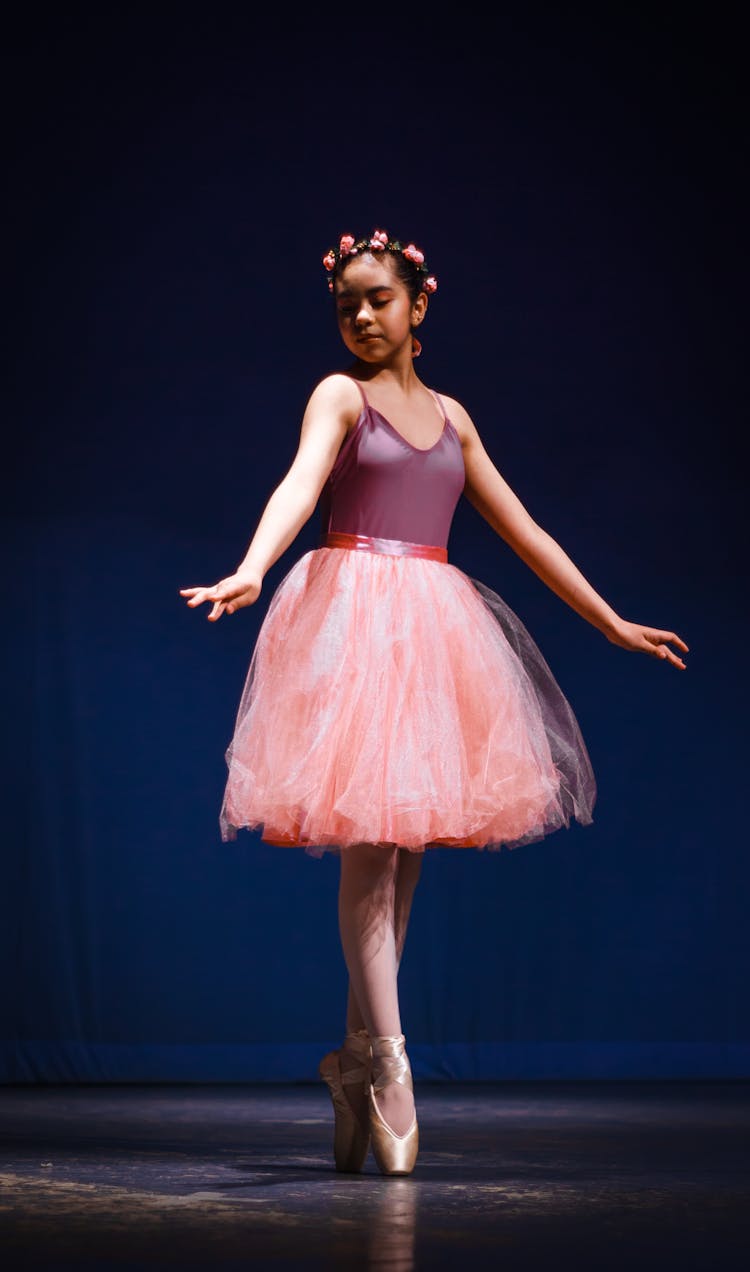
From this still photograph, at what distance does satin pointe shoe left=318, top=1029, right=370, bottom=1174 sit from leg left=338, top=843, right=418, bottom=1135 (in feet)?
0.20

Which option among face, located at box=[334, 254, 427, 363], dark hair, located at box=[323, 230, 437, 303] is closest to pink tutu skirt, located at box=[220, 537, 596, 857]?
face, located at box=[334, 254, 427, 363]

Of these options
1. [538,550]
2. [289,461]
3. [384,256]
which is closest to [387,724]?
[538,550]

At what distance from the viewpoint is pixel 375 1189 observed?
184 cm

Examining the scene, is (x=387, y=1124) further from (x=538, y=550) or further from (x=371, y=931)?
(x=538, y=550)

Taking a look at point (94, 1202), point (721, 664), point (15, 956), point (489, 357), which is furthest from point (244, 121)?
point (94, 1202)

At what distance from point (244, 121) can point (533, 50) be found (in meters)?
0.74

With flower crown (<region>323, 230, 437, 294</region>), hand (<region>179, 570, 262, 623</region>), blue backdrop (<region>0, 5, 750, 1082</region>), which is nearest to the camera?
hand (<region>179, 570, 262, 623</region>)

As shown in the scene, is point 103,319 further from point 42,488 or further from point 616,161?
point 616,161

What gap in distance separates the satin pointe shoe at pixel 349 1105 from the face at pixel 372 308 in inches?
38.2

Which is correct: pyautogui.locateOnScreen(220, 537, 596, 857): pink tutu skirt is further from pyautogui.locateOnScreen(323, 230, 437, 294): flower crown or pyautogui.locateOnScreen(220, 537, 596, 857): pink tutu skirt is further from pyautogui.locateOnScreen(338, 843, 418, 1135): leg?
pyautogui.locateOnScreen(323, 230, 437, 294): flower crown

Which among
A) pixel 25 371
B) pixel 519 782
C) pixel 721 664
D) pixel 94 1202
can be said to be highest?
pixel 25 371

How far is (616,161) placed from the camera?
385cm

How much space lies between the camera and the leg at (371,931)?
6.59ft

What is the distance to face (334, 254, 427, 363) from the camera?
226 cm
